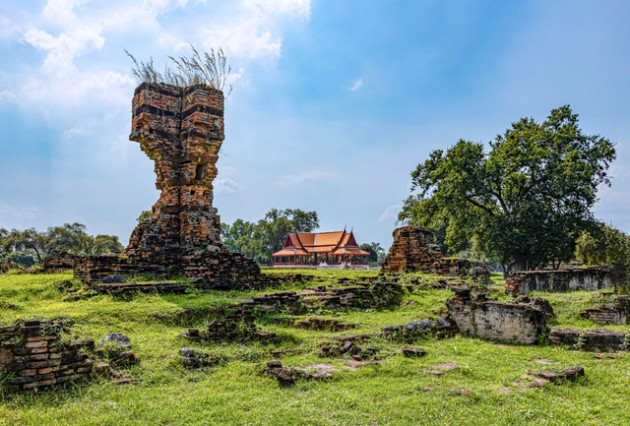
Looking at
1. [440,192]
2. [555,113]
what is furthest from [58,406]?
[555,113]

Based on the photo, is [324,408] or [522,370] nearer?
[324,408]

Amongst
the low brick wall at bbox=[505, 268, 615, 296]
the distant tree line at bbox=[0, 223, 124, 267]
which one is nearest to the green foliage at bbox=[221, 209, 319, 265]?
the distant tree line at bbox=[0, 223, 124, 267]

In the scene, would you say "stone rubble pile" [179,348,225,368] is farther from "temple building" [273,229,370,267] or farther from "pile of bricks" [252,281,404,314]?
"temple building" [273,229,370,267]

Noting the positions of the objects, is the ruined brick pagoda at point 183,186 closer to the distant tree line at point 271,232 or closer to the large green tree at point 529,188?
the large green tree at point 529,188

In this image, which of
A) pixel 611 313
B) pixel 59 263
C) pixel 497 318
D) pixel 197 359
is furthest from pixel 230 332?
pixel 59 263

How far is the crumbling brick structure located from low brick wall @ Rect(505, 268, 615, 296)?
223 centimetres

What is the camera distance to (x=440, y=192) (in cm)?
2205

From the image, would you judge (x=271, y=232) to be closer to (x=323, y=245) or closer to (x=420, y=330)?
(x=323, y=245)

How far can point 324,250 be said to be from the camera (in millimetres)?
40094

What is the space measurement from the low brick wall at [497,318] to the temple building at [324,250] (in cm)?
2948

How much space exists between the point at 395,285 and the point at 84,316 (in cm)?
712

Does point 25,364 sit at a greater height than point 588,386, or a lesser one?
greater

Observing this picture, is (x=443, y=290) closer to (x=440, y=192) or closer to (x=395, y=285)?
(x=395, y=285)

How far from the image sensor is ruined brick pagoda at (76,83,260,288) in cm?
1028
